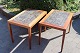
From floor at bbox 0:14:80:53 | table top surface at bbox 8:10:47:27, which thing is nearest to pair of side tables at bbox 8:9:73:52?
table top surface at bbox 8:10:47:27

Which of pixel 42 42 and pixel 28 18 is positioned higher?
pixel 28 18

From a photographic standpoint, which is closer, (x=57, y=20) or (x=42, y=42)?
(x=57, y=20)

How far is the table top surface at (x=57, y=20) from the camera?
2.94 metres

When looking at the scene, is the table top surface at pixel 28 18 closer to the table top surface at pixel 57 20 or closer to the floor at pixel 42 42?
the table top surface at pixel 57 20

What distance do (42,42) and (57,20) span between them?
2.43 feet

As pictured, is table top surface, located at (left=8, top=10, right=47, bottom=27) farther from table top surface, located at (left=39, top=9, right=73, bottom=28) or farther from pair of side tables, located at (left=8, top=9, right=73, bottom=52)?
table top surface, located at (left=39, top=9, right=73, bottom=28)

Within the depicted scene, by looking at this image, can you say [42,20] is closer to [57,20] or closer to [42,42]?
[57,20]

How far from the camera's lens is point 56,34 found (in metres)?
3.77

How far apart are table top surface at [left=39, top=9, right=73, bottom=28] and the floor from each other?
2.14ft

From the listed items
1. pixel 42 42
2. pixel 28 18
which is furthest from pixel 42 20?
pixel 42 42

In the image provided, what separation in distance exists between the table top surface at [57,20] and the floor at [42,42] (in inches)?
25.6

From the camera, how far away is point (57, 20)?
3.09 meters

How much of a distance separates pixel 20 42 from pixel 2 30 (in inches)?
32.5

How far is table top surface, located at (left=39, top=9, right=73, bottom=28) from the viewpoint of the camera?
2.94 metres
